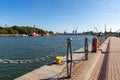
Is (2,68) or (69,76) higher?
(69,76)

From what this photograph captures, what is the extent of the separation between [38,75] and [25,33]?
636 ft

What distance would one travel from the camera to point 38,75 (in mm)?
8562

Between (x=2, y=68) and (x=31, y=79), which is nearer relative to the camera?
(x=31, y=79)

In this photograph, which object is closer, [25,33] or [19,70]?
[19,70]

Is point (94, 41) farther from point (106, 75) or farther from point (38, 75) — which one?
point (38, 75)

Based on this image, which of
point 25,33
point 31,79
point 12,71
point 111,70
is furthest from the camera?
point 25,33

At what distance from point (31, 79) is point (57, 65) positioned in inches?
128

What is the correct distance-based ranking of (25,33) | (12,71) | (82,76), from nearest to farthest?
(82,76) → (12,71) → (25,33)

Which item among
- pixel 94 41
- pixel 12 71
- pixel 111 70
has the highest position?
pixel 94 41

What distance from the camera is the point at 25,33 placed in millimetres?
199625

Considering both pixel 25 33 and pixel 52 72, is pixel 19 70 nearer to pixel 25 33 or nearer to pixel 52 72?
pixel 52 72

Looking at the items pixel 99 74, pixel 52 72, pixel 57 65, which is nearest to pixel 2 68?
pixel 57 65

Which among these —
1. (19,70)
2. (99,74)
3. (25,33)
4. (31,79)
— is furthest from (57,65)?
(25,33)

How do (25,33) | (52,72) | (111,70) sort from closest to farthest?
(52,72) → (111,70) → (25,33)
